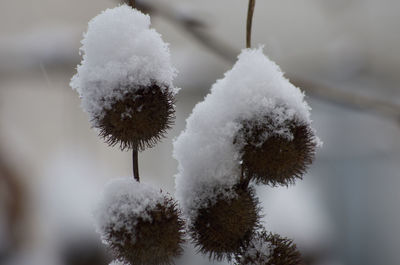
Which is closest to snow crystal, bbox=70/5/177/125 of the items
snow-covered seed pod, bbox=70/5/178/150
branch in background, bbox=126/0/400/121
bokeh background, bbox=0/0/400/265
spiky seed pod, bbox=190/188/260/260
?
snow-covered seed pod, bbox=70/5/178/150

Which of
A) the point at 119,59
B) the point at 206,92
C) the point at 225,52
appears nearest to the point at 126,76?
the point at 119,59

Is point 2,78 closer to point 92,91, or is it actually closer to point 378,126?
point 378,126

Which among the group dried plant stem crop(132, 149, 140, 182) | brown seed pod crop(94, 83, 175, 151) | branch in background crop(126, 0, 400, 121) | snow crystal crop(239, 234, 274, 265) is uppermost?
branch in background crop(126, 0, 400, 121)

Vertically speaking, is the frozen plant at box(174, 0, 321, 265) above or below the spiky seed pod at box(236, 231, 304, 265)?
above

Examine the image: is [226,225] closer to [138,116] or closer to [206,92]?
[138,116]

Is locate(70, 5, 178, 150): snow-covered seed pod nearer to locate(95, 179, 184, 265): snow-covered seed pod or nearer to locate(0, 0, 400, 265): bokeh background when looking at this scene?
locate(95, 179, 184, 265): snow-covered seed pod

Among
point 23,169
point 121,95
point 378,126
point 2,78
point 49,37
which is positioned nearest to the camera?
point 121,95

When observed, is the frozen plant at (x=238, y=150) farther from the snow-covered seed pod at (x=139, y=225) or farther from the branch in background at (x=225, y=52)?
the branch in background at (x=225, y=52)

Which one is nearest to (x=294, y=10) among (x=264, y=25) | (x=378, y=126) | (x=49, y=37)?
(x=264, y=25)
